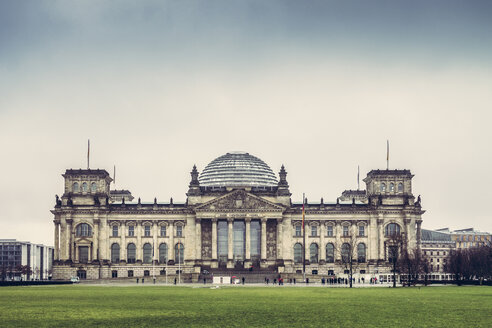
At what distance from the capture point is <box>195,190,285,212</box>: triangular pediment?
477ft

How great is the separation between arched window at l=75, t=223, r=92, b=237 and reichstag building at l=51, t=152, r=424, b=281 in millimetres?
199

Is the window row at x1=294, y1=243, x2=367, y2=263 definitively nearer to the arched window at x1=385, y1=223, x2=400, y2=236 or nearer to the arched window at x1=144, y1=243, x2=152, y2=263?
the arched window at x1=385, y1=223, x2=400, y2=236

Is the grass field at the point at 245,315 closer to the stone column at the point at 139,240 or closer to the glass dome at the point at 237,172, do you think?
the stone column at the point at 139,240

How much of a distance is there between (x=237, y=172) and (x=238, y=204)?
1947 cm

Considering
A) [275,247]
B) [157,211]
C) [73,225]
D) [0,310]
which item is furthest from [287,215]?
[0,310]

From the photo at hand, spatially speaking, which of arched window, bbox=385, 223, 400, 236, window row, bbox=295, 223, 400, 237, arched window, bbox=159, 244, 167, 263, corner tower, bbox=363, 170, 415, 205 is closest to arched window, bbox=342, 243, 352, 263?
window row, bbox=295, 223, 400, 237

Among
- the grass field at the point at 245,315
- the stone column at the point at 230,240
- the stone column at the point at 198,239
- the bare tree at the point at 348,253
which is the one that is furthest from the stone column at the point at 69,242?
the grass field at the point at 245,315

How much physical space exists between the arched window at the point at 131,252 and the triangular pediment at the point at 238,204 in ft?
50.8

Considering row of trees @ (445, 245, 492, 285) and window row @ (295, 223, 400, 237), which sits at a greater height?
window row @ (295, 223, 400, 237)

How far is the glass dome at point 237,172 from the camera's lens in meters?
163

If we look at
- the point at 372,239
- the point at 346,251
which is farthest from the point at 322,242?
the point at 372,239

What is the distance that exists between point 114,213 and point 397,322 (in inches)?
4699

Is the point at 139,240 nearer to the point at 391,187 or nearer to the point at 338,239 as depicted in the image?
the point at 338,239

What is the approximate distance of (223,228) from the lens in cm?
14812
